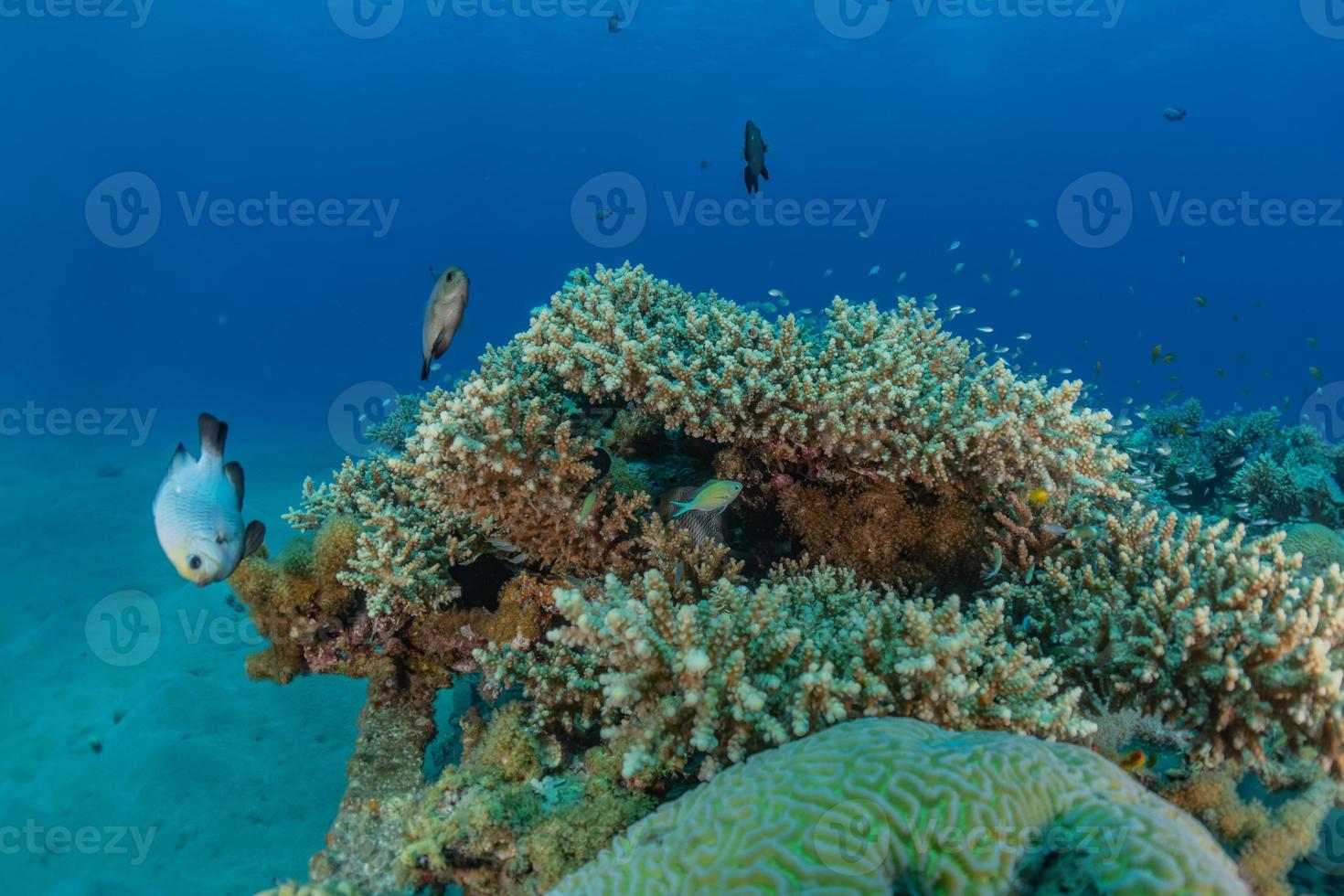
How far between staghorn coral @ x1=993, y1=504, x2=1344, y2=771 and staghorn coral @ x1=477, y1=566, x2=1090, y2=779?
15.7 inches

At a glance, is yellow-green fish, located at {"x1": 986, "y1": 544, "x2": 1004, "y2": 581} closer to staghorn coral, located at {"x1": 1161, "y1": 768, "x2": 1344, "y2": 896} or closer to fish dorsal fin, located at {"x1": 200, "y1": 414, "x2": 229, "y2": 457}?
staghorn coral, located at {"x1": 1161, "y1": 768, "x2": 1344, "y2": 896}

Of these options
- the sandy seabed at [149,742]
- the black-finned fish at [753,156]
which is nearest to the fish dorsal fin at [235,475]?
the black-finned fish at [753,156]

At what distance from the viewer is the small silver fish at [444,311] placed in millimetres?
3891

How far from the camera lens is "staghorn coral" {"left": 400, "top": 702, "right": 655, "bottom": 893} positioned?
3.07 meters

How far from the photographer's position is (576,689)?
379cm

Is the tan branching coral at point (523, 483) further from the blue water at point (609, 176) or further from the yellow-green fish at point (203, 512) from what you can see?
the blue water at point (609, 176)

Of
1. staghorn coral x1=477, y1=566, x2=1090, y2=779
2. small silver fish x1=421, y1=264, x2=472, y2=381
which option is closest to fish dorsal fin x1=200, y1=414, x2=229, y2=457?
small silver fish x1=421, y1=264, x2=472, y2=381

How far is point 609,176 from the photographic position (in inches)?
3932

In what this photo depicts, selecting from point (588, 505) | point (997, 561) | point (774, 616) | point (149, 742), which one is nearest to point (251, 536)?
point (588, 505)

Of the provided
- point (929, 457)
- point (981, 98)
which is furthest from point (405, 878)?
point (981, 98)

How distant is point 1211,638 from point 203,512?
475 cm

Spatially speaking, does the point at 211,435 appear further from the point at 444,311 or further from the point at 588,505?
the point at 588,505

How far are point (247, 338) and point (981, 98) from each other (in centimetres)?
10742

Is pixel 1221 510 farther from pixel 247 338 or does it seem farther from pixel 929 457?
pixel 247 338
